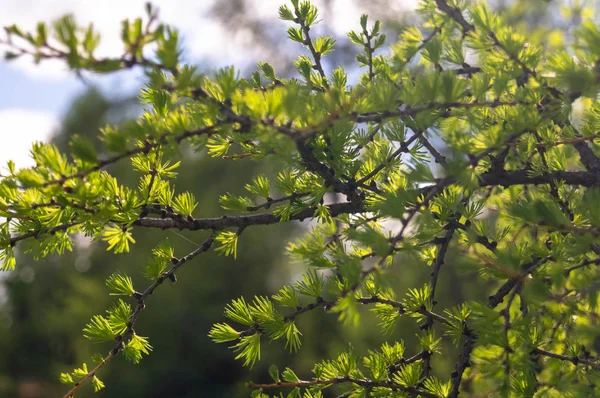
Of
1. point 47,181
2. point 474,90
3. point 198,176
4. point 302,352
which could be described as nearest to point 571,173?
point 474,90

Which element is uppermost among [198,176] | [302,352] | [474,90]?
[198,176]

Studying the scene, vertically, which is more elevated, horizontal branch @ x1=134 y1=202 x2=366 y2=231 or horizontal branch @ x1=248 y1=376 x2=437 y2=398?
horizontal branch @ x1=134 y1=202 x2=366 y2=231

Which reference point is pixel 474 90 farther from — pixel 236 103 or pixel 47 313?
pixel 47 313

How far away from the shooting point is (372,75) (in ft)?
2.02

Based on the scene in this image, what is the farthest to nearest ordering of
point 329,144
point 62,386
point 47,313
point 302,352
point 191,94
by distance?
point 47,313 < point 62,386 < point 302,352 < point 329,144 < point 191,94

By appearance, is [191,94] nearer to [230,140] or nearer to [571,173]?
[230,140]

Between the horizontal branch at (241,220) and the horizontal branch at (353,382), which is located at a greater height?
the horizontal branch at (241,220)

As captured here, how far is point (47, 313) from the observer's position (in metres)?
4.32

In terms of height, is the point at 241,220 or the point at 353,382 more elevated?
the point at 241,220

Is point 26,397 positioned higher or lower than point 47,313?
lower

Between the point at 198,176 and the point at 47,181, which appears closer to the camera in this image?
the point at 47,181

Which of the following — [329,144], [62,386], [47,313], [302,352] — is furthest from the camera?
[47,313]

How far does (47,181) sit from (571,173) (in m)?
0.49

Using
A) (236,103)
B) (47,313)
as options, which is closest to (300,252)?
(236,103)
